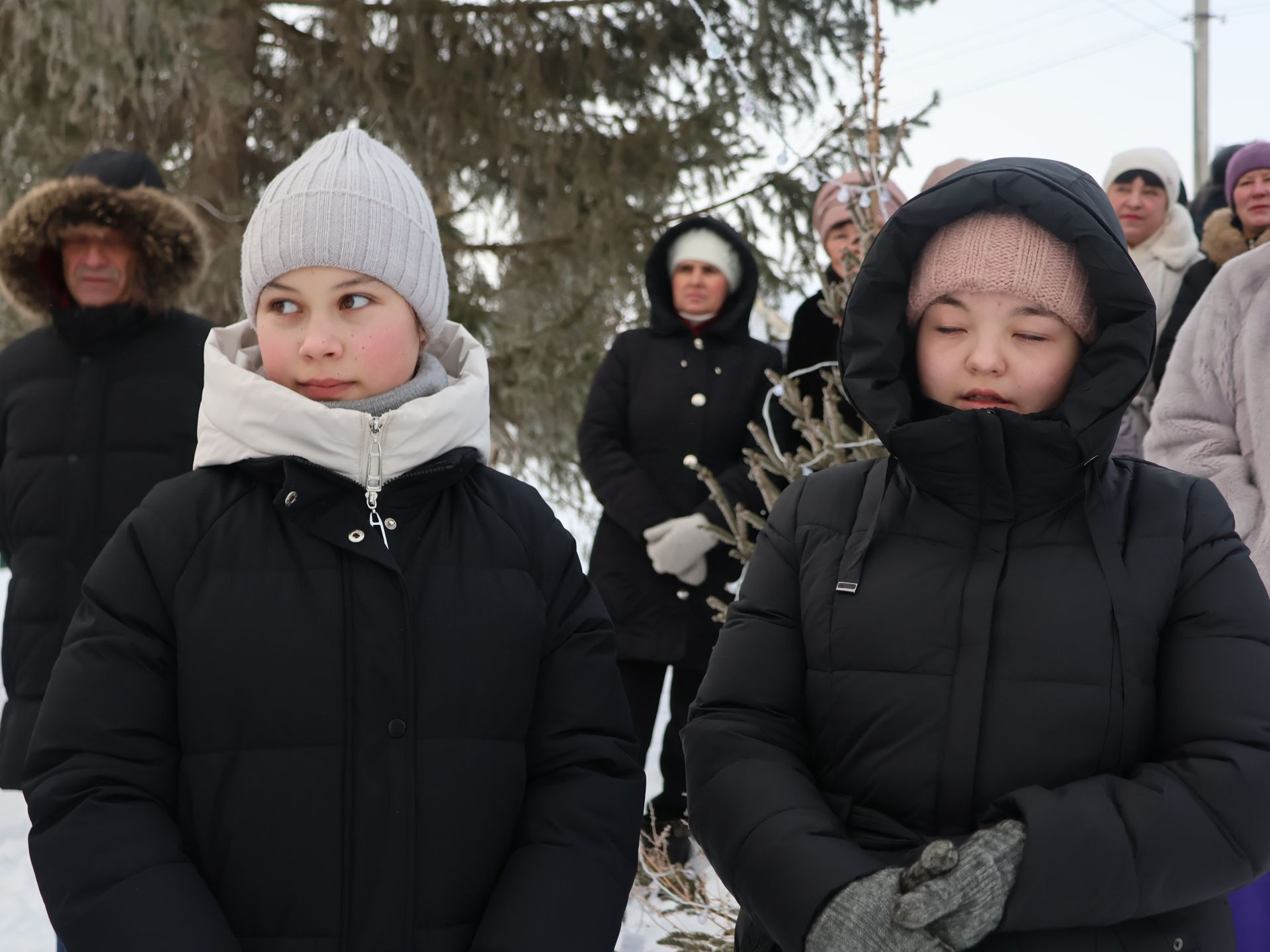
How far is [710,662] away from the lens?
194 centimetres


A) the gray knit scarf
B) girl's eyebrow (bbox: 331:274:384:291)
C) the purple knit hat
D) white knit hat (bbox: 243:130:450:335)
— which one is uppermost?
the purple knit hat

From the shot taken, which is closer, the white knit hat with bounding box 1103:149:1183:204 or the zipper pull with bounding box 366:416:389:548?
the zipper pull with bounding box 366:416:389:548

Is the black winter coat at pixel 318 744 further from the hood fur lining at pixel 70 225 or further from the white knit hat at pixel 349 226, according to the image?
the hood fur lining at pixel 70 225

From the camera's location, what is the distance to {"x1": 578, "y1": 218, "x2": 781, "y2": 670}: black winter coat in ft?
14.2

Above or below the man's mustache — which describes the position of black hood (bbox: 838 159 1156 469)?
below

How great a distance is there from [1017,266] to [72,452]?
2650 millimetres

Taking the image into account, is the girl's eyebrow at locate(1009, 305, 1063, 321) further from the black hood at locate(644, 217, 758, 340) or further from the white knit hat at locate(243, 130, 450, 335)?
the black hood at locate(644, 217, 758, 340)

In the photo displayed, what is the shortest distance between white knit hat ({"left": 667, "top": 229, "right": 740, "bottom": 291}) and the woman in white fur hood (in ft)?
4.86

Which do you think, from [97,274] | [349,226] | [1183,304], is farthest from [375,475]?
[1183,304]

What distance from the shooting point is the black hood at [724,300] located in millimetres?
4547

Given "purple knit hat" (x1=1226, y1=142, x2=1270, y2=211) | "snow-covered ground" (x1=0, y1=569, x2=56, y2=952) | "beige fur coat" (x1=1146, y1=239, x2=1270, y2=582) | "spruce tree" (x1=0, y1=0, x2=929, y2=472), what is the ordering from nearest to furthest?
"beige fur coat" (x1=1146, y1=239, x2=1270, y2=582), "snow-covered ground" (x1=0, y1=569, x2=56, y2=952), "purple knit hat" (x1=1226, y1=142, x2=1270, y2=211), "spruce tree" (x1=0, y1=0, x2=929, y2=472)

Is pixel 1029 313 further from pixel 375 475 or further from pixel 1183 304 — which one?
pixel 1183 304

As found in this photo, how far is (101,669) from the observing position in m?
1.70

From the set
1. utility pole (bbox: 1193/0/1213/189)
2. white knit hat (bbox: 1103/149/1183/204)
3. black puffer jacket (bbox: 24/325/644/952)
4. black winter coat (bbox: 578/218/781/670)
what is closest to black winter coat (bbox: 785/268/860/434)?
black winter coat (bbox: 578/218/781/670)
